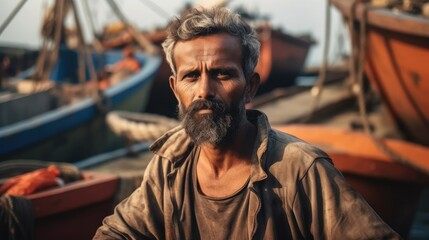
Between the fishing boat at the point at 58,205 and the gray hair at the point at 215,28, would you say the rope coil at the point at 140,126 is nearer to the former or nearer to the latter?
the fishing boat at the point at 58,205

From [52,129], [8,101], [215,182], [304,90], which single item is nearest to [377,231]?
[215,182]

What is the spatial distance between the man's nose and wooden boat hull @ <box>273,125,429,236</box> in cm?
247

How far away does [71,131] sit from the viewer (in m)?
6.80

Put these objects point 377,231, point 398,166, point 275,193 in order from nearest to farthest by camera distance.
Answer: point 377,231 → point 275,193 → point 398,166

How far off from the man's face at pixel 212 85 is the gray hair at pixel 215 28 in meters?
0.02

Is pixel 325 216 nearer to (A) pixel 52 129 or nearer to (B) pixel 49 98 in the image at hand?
(A) pixel 52 129

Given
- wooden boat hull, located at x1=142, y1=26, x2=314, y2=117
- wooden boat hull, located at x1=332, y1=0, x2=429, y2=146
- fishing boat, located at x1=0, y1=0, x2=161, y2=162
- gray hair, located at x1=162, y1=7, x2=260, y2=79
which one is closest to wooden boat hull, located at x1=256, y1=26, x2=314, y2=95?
wooden boat hull, located at x1=142, y1=26, x2=314, y2=117

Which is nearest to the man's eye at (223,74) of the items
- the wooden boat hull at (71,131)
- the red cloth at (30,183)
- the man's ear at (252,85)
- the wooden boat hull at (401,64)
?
the man's ear at (252,85)

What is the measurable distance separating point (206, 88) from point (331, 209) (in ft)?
2.01

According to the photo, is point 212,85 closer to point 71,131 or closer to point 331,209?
point 331,209

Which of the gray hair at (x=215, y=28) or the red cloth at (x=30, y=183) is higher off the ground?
the gray hair at (x=215, y=28)

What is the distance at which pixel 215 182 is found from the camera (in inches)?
→ 79.4

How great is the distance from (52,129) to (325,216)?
5.17m

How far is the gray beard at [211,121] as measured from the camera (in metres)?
1.86
